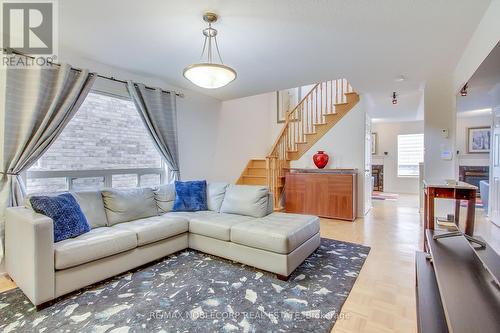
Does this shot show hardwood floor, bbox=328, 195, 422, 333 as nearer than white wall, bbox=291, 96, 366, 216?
Yes

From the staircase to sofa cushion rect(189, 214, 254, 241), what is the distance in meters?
2.21

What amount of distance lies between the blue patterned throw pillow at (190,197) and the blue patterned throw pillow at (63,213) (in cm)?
116

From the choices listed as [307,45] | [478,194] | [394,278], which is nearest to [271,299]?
[394,278]

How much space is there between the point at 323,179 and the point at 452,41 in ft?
9.08

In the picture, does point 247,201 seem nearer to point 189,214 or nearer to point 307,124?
point 189,214

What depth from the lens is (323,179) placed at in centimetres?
470

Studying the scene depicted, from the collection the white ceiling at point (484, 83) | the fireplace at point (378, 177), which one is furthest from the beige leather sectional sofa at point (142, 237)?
the fireplace at point (378, 177)

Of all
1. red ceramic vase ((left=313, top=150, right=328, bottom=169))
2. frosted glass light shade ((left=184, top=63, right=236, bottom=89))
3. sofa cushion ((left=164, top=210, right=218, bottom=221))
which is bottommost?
sofa cushion ((left=164, top=210, right=218, bottom=221))

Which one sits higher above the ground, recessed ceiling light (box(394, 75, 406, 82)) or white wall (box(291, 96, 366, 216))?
recessed ceiling light (box(394, 75, 406, 82))

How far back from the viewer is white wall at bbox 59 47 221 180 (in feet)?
12.4

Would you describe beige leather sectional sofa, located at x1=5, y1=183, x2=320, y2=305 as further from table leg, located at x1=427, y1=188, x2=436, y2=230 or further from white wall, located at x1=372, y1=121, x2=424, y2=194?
white wall, located at x1=372, y1=121, x2=424, y2=194

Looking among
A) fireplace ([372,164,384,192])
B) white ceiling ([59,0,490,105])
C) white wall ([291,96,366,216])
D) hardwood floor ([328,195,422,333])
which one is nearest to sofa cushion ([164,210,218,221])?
hardwood floor ([328,195,422,333])

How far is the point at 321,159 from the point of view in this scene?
5.04 metres

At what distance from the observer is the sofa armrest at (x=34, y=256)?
5.99 ft
